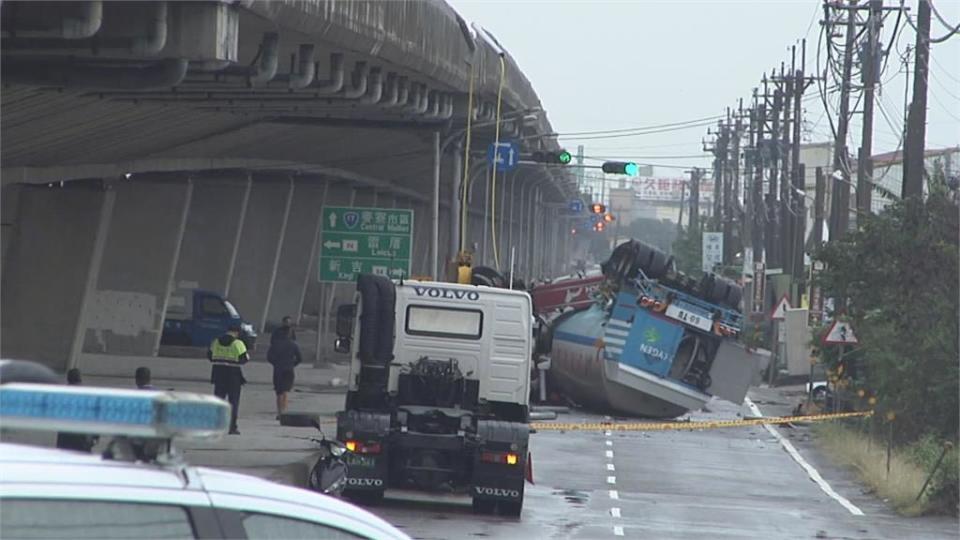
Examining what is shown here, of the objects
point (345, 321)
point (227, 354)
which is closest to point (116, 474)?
point (345, 321)

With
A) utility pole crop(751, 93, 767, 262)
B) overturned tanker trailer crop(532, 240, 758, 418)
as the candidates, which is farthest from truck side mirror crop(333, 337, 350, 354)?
utility pole crop(751, 93, 767, 262)

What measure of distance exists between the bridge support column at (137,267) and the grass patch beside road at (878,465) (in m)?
16.9

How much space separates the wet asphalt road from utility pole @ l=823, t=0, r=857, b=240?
1582 centimetres

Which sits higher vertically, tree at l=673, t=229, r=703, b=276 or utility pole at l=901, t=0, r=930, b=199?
utility pole at l=901, t=0, r=930, b=199

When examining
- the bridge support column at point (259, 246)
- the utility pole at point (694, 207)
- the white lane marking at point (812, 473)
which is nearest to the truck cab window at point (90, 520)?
the white lane marking at point (812, 473)

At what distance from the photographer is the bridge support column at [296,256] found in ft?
211

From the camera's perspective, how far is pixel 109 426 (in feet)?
13.1

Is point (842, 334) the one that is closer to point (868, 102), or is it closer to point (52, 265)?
point (868, 102)

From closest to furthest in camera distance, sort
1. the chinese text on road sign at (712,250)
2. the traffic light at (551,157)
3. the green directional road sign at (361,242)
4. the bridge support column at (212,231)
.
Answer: the green directional road sign at (361,242) → the traffic light at (551,157) → the bridge support column at (212,231) → the chinese text on road sign at (712,250)

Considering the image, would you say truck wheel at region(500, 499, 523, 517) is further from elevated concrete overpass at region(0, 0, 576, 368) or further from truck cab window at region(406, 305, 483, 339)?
elevated concrete overpass at region(0, 0, 576, 368)

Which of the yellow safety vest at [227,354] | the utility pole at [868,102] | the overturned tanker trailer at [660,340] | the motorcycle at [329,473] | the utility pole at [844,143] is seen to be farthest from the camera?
the utility pole at [844,143]

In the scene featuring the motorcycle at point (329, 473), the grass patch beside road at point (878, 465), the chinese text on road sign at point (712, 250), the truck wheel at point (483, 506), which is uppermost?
the chinese text on road sign at point (712, 250)

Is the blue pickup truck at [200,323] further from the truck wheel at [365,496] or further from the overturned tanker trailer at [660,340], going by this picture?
the truck wheel at [365,496]

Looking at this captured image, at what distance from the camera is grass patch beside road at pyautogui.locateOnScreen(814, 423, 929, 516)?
78.8 ft
